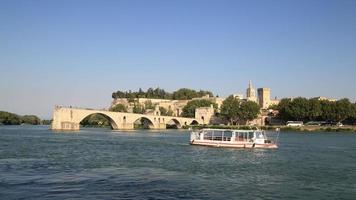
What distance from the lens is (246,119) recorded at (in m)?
145

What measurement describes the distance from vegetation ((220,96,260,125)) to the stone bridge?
10.4m

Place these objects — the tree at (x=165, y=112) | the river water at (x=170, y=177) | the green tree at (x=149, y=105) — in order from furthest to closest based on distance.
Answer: the green tree at (x=149, y=105) < the tree at (x=165, y=112) < the river water at (x=170, y=177)

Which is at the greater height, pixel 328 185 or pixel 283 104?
pixel 283 104

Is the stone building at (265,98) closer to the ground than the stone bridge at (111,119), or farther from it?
farther from it

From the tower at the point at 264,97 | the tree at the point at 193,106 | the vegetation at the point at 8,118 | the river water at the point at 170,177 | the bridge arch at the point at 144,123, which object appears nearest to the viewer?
the river water at the point at 170,177

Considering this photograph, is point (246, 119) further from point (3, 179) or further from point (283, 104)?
point (3, 179)

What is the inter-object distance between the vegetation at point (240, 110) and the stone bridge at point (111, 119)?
10434mm

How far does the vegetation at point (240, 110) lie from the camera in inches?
5556

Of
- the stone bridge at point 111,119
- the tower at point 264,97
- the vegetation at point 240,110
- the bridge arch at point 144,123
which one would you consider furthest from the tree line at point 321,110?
the tower at point 264,97

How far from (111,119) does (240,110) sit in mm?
43668

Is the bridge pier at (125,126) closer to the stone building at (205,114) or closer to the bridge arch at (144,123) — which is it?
the bridge arch at (144,123)

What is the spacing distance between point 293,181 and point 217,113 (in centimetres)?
13015

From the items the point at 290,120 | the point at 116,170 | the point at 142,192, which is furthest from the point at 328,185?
the point at 290,120

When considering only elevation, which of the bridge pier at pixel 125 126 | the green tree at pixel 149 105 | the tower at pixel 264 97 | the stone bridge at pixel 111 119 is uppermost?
the tower at pixel 264 97
